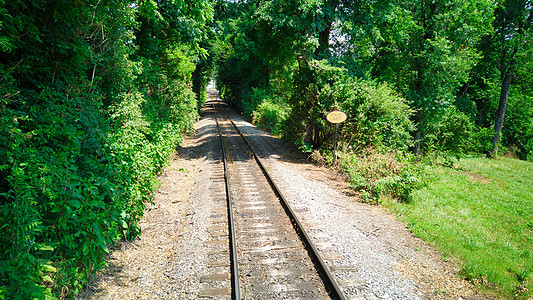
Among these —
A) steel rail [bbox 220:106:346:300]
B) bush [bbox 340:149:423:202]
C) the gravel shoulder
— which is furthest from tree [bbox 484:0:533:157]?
steel rail [bbox 220:106:346:300]

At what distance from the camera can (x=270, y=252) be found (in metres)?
4.90

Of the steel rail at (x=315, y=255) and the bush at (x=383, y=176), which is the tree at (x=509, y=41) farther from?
the steel rail at (x=315, y=255)

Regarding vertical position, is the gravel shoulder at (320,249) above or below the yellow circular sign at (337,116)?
below

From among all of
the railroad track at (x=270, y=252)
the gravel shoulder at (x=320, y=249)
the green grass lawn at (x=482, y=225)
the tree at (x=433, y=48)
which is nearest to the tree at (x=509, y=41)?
the tree at (x=433, y=48)

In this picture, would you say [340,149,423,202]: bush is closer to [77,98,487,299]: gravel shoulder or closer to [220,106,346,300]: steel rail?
[77,98,487,299]: gravel shoulder

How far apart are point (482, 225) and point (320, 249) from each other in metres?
5.93

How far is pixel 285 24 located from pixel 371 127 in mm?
6087

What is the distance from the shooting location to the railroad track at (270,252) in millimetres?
3982

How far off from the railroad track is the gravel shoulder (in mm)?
294

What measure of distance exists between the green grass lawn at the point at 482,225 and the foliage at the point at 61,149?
6096 mm

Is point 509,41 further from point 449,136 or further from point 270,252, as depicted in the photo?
point 270,252

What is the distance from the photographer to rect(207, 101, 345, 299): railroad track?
3982 millimetres

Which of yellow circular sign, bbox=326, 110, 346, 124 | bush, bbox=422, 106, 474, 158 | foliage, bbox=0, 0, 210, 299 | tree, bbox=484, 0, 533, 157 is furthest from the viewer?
tree, bbox=484, 0, 533, 157

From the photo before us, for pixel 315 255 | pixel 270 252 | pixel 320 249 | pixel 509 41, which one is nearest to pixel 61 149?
pixel 270 252
